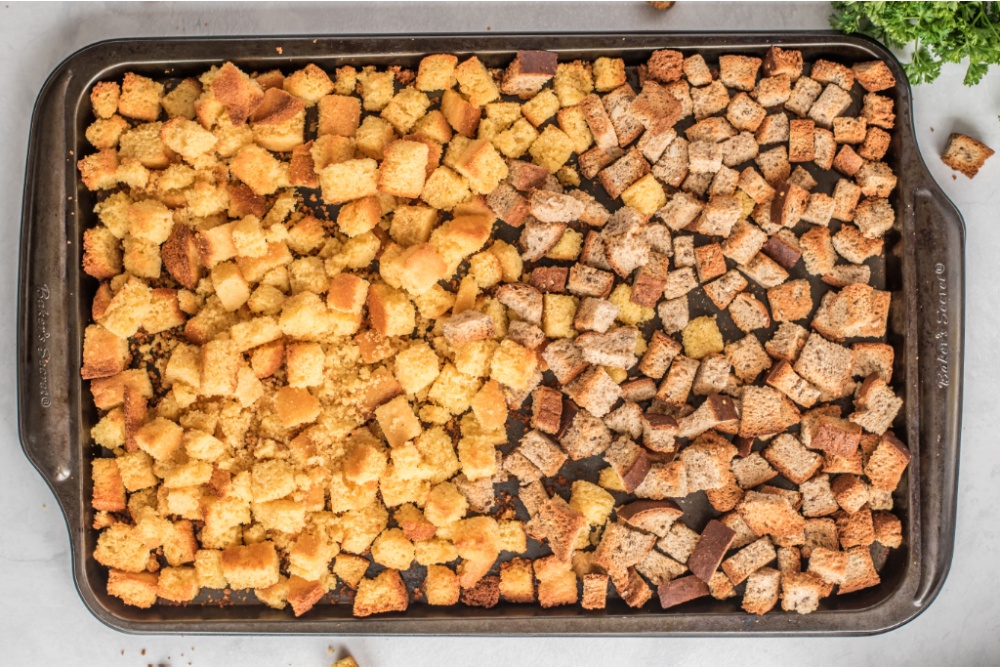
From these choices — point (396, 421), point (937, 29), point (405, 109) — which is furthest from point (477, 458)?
point (937, 29)

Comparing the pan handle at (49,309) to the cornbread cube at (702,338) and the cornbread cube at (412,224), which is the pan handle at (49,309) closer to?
the cornbread cube at (412,224)

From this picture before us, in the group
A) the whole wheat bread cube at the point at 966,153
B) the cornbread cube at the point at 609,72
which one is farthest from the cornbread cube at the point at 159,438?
the whole wheat bread cube at the point at 966,153

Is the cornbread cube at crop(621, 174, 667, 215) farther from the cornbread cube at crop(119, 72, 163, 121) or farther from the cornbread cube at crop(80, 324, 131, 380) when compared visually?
the cornbread cube at crop(80, 324, 131, 380)

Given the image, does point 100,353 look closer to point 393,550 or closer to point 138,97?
point 138,97

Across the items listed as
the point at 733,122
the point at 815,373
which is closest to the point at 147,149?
the point at 733,122

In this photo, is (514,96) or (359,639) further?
(359,639)

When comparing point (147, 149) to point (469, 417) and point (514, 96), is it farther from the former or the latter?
point (469, 417)
